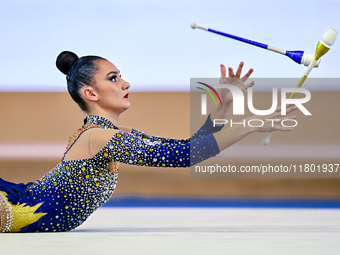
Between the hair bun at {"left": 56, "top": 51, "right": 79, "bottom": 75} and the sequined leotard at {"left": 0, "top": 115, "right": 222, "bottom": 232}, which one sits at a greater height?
the hair bun at {"left": 56, "top": 51, "right": 79, "bottom": 75}

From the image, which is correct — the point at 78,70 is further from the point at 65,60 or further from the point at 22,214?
the point at 22,214

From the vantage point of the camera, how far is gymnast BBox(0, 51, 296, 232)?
1.29 metres

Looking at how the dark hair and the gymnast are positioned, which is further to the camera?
the dark hair

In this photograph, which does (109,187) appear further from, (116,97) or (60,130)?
(60,130)

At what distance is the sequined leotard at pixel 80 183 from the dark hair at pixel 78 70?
0.11 m

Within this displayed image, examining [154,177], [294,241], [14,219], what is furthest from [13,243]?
[154,177]

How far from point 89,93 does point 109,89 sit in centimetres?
6

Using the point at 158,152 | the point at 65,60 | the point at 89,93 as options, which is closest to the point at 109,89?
the point at 89,93

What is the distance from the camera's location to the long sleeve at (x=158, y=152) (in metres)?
1.28

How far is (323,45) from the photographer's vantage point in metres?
1.35

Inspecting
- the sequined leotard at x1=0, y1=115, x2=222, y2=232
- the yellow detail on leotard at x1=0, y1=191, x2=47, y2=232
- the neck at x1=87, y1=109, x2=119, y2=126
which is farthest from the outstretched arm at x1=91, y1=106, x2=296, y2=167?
the yellow detail on leotard at x1=0, y1=191, x2=47, y2=232

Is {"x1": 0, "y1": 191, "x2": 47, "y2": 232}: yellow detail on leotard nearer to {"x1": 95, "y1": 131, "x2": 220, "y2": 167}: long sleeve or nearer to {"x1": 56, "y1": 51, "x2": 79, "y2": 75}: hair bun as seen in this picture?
{"x1": 95, "y1": 131, "x2": 220, "y2": 167}: long sleeve

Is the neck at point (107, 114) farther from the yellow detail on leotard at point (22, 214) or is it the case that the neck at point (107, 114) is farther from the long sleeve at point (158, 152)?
the yellow detail on leotard at point (22, 214)

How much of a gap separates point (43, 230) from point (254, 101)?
2.76m
